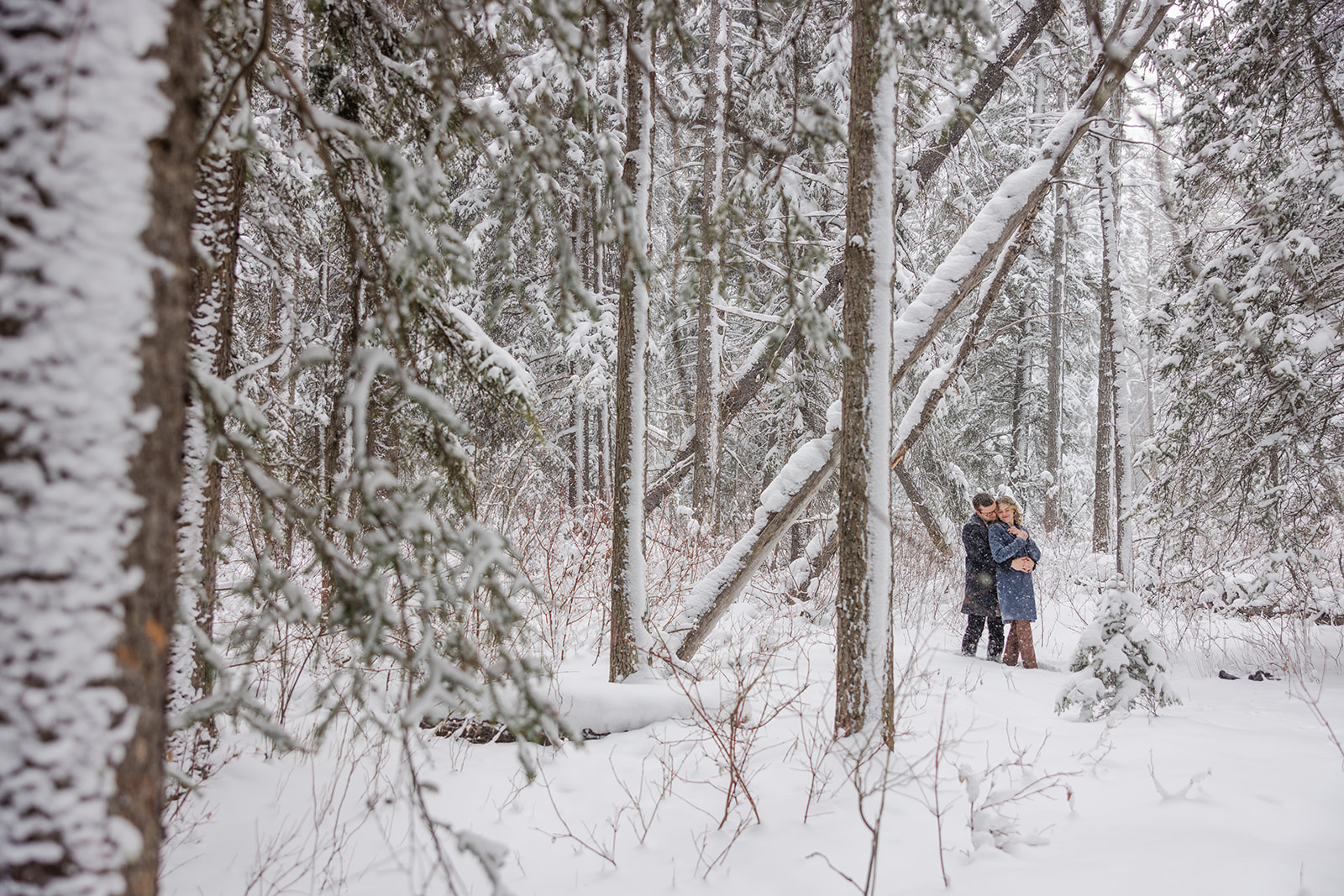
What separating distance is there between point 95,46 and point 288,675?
4.50m

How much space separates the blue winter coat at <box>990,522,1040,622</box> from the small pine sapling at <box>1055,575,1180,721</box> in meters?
1.55

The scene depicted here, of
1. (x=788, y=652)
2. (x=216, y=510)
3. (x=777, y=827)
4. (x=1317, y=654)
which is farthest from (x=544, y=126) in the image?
(x=1317, y=654)

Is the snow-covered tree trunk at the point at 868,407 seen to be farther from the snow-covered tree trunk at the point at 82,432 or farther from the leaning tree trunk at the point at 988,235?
the snow-covered tree trunk at the point at 82,432

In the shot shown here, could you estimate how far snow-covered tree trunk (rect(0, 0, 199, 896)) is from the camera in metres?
0.90

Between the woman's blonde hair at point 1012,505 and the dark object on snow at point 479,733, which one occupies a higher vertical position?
the woman's blonde hair at point 1012,505

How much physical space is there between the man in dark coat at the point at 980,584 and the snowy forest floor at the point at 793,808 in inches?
89.1

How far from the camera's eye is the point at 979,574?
7.09 metres

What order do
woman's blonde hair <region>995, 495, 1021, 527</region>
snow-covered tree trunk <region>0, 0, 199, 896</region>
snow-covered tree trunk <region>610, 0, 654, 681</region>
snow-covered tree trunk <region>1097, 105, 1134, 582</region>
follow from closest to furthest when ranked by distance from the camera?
snow-covered tree trunk <region>0, 0, 199, 896</region>
snow-covered tree trunk <region>610, 0, 654, 681</region>
woman's blonde hair <region>995, 495, 1021, 527</region>
snow-covered tree trunk <region>1097, 105, 1134, 582</region>

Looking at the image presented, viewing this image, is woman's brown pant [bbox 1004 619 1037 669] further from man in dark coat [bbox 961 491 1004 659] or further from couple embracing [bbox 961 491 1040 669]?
man in dark coat [bbox 961 491 1004 659]

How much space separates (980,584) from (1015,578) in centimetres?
48

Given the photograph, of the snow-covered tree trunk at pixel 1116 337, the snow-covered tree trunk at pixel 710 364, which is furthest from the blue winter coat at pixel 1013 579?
the snow-covered tree trunk at pixel 1116 337

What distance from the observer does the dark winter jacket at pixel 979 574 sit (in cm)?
703

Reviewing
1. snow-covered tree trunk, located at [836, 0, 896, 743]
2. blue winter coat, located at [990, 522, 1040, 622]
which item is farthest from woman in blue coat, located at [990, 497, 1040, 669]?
snow-covered tree trunk, located at [836, 0, 896, 743]

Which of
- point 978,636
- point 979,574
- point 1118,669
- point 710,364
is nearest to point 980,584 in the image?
point 979,574
